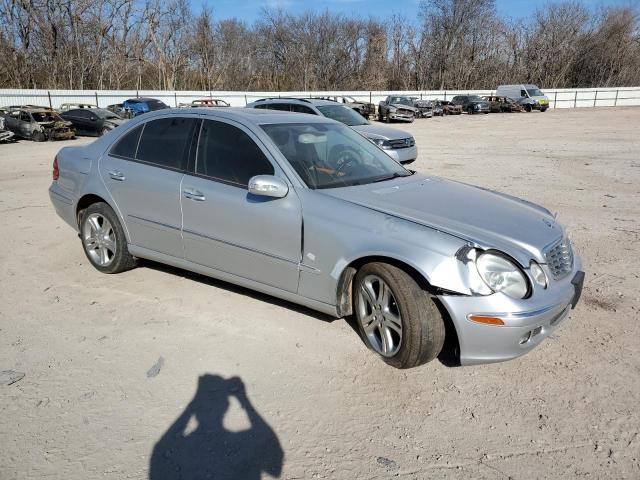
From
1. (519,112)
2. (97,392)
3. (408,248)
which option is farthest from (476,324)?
(519,112)

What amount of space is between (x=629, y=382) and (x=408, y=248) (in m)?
1.58

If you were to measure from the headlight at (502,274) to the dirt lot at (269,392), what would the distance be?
2.03 ft

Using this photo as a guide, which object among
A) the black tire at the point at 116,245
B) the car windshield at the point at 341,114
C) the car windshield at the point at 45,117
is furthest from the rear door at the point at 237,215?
the car windshield at the point at 45,117

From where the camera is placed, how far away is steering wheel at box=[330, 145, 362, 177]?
A: 13.6 feet

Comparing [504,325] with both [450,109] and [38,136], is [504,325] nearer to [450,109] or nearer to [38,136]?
[38,136]

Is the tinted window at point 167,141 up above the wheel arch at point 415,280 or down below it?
above

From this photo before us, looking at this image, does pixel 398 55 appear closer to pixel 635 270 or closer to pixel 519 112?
pixel 519 112

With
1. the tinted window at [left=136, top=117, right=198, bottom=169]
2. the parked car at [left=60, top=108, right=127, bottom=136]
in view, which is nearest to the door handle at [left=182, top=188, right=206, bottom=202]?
the tinted window at [left=136, top=117, right=198, bottom=169]

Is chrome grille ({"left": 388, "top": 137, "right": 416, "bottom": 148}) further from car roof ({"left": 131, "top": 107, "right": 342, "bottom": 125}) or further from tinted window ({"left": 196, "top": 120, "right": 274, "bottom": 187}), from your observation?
tinted window ({"left": 196, "top": 120, "right": 274, "bottom": 187})

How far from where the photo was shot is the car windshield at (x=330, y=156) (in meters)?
3.91

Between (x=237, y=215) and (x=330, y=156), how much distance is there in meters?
0.91

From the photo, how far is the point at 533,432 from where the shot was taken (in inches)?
109

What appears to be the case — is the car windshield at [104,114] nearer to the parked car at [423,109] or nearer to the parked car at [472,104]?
the parked car at [423,109]

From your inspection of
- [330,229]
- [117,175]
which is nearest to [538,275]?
[330,229]
